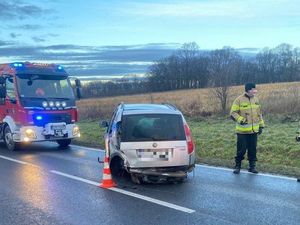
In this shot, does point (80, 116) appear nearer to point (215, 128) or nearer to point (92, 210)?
point (215, 128)

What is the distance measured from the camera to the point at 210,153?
1441cm

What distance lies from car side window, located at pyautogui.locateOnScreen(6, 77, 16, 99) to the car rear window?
7352mm

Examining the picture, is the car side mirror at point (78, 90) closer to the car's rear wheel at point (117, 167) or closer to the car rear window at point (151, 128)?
the car's rear wheel at point (117, 167)

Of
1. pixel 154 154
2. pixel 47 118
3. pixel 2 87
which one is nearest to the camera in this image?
pixel 154 154

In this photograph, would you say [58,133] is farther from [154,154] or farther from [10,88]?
[154,154]

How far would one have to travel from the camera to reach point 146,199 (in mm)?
7500

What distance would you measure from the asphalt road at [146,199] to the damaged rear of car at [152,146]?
309 millimetres

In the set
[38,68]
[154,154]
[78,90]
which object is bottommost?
[154,154]

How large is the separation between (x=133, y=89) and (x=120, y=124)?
64504 mm

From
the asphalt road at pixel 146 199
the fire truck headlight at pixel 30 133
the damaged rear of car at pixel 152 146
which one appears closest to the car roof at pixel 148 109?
the damaged rear of car at pixel 152 146

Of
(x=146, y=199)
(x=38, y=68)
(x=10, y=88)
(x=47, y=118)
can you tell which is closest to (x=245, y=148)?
(x=146, y=199)

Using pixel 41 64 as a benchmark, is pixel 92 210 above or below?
below

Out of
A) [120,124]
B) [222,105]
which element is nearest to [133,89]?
[222,105]

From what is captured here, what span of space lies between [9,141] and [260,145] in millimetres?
8344
